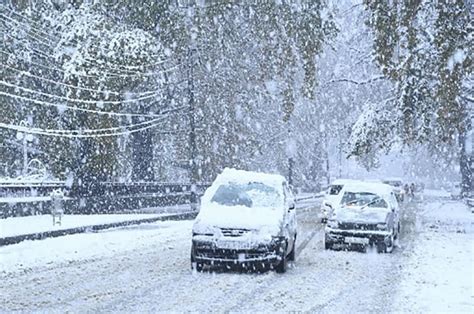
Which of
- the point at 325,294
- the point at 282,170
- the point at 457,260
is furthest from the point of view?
the point at 282,170

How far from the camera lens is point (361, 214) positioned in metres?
18.7

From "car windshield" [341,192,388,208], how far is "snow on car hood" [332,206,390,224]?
1.13 feet

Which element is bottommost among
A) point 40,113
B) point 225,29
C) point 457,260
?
point 457,260

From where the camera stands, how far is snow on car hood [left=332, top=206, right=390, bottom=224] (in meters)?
18.5

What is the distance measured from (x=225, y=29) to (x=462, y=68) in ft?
60.2

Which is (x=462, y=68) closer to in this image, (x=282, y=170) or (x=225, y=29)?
(x=225, y=29)

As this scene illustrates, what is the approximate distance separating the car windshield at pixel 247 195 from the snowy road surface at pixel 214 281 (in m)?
1.45

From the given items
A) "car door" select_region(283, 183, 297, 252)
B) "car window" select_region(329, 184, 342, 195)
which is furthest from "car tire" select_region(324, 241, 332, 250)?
"car window" select_region(329, 184, 342, 195)

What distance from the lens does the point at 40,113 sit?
118 feet

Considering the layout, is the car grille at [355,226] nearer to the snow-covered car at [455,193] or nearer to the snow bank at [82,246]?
the snow bank at [82,246]

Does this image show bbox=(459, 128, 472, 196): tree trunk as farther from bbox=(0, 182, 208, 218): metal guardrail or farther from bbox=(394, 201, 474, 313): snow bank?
bbox=(394, 201, 474, 313): snow bank

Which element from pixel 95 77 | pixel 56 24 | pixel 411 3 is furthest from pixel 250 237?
pixel 56 24

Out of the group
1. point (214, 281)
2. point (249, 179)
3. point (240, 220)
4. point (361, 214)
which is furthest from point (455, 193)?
point (214, 281)

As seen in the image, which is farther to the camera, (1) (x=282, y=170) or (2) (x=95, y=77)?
(1) (x=282, y=170)
